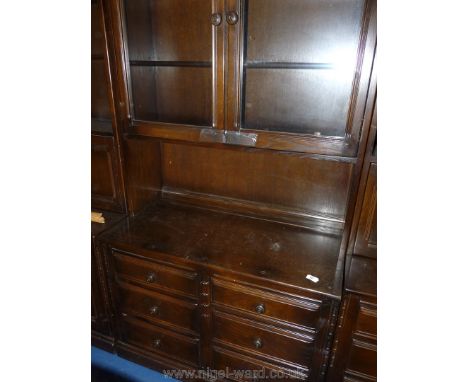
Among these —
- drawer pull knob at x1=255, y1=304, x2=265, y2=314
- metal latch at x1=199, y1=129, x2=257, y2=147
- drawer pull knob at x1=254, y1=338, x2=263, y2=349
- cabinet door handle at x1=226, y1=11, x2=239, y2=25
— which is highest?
cabinet door handle at x1=226, y1=11, x2=239, y2=25

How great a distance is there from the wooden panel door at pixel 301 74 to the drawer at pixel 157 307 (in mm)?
809

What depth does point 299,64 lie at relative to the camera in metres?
1.08

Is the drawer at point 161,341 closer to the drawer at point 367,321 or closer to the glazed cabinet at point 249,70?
the drawer at point 367,321

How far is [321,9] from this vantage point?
104 centimetres

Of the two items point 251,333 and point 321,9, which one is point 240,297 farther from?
point 321,9

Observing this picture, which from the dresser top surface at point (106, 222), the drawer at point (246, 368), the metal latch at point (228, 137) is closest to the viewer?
the metal latch at point (228, 137)

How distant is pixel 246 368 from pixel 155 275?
0.58 m

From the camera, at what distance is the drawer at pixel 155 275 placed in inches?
A: 49.1

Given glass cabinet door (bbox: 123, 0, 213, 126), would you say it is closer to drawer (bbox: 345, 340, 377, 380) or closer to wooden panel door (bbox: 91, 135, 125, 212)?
wooden panel door (bbox: 91, 135, 125, 212)

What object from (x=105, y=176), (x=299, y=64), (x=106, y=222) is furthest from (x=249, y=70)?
(x=106, y=222)

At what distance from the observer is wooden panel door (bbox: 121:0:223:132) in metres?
1.20

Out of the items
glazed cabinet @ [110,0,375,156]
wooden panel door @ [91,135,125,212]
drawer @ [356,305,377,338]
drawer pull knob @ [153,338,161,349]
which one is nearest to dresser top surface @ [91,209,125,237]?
wooden panel door @ [91,135,125,212]

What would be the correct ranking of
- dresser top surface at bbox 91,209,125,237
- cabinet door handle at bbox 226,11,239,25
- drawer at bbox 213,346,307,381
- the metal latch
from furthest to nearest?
dresser top surface at bbox 91,209,125,237 < drawer at bbox 213,346,307,381 < the metal latch < cabinet door handle at bbox 226,11,239,25

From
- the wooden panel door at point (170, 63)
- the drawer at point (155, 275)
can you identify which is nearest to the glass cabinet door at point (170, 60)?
the wooden panel door at point (170, 63)
